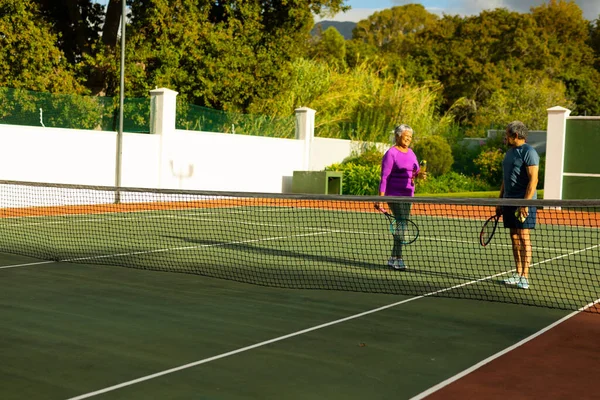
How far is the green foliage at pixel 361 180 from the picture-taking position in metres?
24.8

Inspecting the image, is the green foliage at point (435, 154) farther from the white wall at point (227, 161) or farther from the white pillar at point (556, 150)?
the white pillar at point (556, 150)

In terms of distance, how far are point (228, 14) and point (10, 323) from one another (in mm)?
22016

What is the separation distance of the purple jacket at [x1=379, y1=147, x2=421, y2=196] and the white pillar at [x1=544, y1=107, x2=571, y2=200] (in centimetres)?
1268

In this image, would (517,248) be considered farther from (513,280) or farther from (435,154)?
(435,154)

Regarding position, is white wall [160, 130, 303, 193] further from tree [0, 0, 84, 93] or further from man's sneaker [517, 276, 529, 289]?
man's sneaker [517, 276, 529, 289]

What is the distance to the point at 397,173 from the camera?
932 centimetres

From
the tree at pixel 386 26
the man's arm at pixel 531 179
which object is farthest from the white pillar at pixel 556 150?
the tree at pixel 386 26

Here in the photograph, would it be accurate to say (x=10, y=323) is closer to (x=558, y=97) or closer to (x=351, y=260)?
(x=351, y=260)

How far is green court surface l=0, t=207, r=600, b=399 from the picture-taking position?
4.75 metres

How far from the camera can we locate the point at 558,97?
4425 cm

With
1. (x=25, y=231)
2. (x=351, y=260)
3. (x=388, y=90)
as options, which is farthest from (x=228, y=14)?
(x=351, y=260)

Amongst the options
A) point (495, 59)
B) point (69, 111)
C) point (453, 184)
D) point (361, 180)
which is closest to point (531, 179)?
point (69, 111)

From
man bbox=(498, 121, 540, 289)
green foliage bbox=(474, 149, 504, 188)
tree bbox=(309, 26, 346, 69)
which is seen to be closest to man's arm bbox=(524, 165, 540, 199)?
man bbox=(498, 121, 540, 289)

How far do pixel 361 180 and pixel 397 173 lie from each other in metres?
15.6
